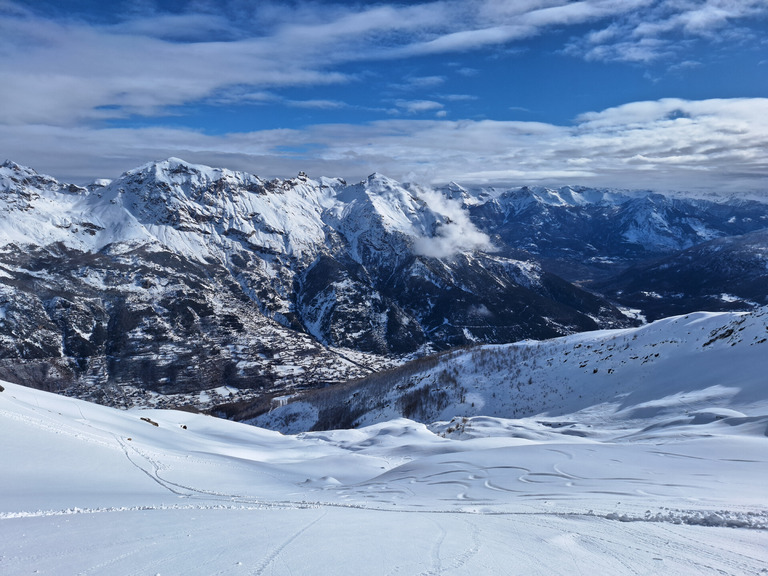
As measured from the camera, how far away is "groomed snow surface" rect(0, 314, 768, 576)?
7.45 m

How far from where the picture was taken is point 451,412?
5691 cm

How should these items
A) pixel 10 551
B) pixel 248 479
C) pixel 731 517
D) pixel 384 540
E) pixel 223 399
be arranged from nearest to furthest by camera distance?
pixel 10 551 < pixel 384 540 < pixel 731 517 < pixel 248 479 < pixel 223 399

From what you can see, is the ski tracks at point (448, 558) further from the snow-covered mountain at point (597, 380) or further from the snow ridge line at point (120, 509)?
the snow-covered mountain at point (597, 380)

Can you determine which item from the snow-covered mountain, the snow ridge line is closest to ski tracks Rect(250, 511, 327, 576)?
the snow ridge line

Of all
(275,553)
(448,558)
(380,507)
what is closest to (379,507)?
(380,507)

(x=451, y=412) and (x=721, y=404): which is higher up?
(x=721, y=404)

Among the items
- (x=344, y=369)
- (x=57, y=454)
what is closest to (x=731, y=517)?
(x=57, y=454)

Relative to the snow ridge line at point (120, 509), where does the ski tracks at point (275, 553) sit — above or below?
above

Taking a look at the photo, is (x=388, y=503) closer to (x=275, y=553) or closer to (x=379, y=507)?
(x=379, y=507)

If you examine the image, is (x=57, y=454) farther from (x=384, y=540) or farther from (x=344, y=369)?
(x=344, y=369)

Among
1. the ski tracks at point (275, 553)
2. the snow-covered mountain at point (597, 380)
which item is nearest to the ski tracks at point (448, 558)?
the ski tracks at point (275, 553)

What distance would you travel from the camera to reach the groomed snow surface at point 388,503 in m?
7.45

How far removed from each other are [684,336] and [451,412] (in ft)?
86.3

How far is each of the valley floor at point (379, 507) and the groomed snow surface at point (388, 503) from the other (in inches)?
2.2
